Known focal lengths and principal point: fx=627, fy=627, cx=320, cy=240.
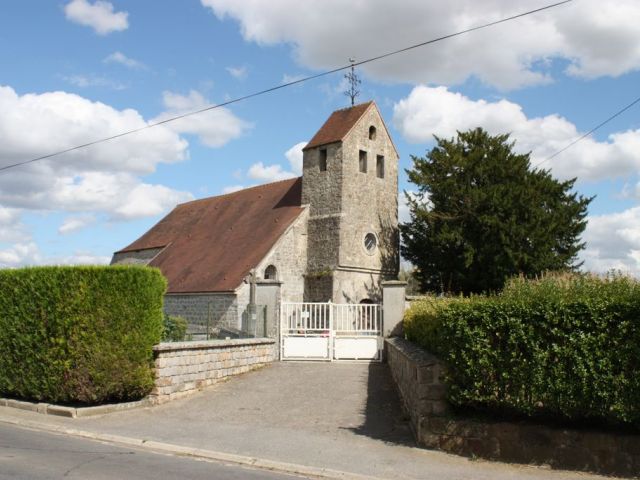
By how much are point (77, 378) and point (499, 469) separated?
308 inches

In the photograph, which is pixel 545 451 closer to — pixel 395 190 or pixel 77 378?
pixel 77 378

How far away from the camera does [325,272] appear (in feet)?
89.9

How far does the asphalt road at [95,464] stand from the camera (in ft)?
22.6

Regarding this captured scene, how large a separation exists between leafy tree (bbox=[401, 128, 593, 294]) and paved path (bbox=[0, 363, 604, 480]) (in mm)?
13203

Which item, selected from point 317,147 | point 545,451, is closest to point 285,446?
point 545,451

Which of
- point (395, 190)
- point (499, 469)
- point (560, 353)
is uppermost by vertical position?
point (395, 190)

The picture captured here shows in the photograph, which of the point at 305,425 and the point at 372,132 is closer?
the point at 305,425

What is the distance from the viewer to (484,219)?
26.6 metres

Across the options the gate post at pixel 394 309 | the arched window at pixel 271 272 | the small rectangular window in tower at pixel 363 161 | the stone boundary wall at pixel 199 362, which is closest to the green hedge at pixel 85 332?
the stone boundary wall at pixel 199 362

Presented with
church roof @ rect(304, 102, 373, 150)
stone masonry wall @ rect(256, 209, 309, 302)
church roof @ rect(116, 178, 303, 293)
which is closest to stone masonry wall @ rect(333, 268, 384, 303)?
stone masonry wall @ rect(256, 209, 309, 302)

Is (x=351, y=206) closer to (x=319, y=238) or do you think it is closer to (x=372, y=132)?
(x=319, y=238)

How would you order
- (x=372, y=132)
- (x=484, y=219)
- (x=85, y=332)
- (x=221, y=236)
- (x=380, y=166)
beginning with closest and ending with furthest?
1. (x=85, y=332)
2. (x=484, y=219)
3. (x=372, y=132)
4. (x=380, y=166)
5. (x=221, y=236)

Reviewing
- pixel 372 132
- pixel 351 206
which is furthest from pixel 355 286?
pixel 372 132

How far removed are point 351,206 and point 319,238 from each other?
6.63ft
